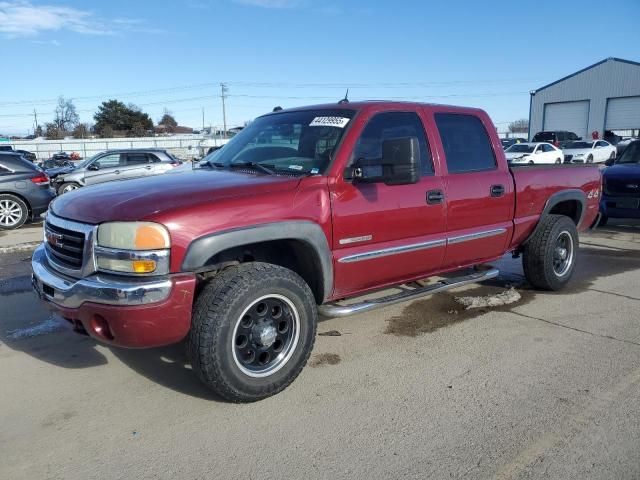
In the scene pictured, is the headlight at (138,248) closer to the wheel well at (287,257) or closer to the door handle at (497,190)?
the wheel well at (287,257)

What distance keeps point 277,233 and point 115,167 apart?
1386cm

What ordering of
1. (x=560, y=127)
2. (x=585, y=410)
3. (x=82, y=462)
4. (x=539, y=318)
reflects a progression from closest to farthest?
(x=82, y=462), (x=585, y=410), (x=539, y=318), (x=560, y=127)

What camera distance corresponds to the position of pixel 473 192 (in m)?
4.64

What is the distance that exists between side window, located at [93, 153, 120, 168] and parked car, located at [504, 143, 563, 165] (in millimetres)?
19223

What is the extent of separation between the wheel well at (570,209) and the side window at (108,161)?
44.4 ft

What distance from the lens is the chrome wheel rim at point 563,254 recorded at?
5770 millimetres

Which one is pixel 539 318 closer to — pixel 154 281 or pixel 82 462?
pixel 154 281

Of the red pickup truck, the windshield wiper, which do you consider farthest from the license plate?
→ the windshield wiper

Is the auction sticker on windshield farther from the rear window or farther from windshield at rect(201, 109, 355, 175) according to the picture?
the rear window

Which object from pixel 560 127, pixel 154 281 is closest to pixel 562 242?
pixel 154 281

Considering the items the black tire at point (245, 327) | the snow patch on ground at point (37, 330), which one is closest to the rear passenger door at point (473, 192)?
the black tire at point (245, 327)

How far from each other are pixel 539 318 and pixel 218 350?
10.5 feet

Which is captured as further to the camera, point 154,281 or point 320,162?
point 320,162

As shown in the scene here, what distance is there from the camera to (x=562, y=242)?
5859 millimetres
